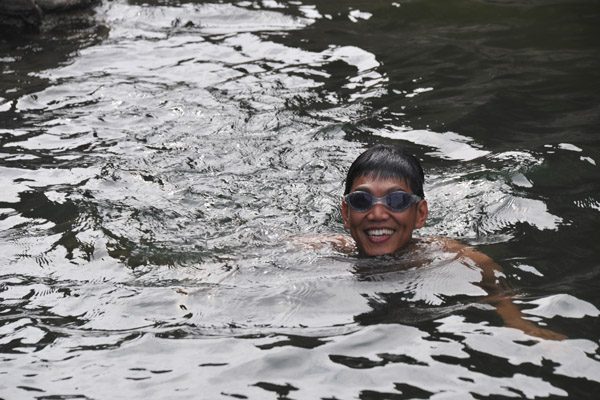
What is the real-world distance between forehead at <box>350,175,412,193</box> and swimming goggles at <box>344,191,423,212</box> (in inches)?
2.0

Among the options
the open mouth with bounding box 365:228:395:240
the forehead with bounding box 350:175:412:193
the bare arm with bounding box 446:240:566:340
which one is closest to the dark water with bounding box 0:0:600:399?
the bare arm with bounding box 446:240:566:340

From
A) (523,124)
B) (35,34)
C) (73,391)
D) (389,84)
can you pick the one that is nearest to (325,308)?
(73,391)

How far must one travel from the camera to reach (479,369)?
13.4 feet

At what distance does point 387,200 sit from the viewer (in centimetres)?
539

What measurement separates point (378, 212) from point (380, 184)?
0.19 meters

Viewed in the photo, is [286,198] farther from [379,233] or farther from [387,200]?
[387,200]

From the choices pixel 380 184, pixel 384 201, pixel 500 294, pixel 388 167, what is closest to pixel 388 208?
pixel 384 201

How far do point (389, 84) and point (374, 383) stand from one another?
19.2 feet

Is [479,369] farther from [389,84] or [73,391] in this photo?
[389,84]

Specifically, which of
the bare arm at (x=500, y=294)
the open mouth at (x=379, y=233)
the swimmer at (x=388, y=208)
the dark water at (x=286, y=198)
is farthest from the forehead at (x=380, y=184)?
the bare arm at (x=500, y=294)

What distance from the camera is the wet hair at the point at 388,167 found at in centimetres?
550

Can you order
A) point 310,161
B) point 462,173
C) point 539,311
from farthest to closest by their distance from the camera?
point 310,161
point 462,173
point 539,311

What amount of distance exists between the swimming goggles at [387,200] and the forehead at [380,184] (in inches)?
2.0

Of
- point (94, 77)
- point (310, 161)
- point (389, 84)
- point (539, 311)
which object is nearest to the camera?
point (539, 311)
